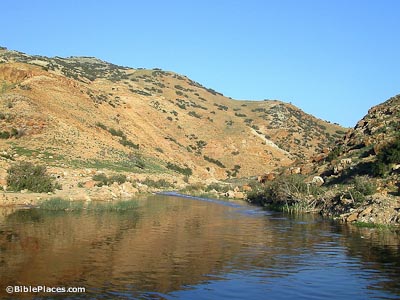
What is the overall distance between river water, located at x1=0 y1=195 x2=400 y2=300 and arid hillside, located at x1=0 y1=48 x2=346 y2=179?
23.7 metres

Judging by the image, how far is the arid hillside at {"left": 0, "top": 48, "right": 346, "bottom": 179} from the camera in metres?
53.8

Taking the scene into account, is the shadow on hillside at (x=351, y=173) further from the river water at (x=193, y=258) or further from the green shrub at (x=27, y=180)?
the green shrub at (x=27, y=180)

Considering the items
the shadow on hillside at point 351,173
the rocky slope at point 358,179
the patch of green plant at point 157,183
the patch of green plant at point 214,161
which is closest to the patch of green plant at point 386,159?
the rocky slope at point 358,179

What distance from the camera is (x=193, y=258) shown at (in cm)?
1634

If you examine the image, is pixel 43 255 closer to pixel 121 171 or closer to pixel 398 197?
pixel 398 197

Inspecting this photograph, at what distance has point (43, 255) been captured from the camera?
15758 mm

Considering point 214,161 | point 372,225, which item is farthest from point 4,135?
point 214,161

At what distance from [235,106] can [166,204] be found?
295 feet

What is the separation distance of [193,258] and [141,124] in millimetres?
65225

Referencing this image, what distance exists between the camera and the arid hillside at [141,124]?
53781mm

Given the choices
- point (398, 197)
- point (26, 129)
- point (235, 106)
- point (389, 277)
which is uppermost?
point (235, 106)

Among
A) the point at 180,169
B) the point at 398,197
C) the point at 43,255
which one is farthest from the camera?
the point at 180,169

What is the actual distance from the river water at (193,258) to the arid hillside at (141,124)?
77.6 feet

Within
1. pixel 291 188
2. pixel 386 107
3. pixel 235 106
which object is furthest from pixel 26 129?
pixel 235 106
